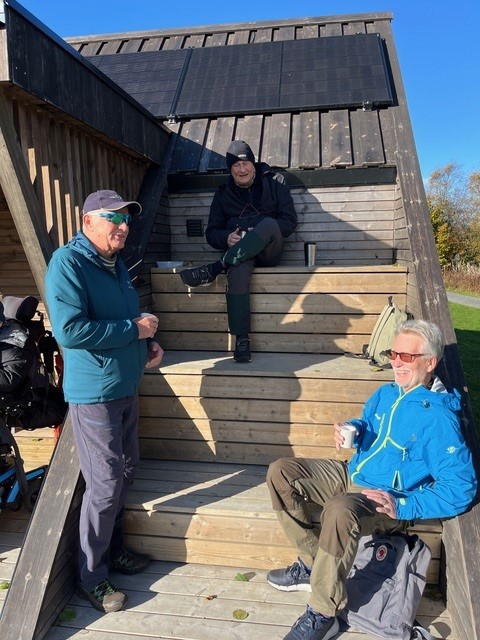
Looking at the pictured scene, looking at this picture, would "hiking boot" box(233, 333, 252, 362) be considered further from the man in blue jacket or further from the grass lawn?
the grass lawn

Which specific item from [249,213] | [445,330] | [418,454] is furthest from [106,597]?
[249,213]

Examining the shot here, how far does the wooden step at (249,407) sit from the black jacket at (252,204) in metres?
1.52

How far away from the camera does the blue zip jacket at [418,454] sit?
213 cm

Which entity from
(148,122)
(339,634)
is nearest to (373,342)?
(339,634)

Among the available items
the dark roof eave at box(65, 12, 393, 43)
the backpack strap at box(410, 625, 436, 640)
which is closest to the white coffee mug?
the backpack strap at box(410, 625, 436, 640)

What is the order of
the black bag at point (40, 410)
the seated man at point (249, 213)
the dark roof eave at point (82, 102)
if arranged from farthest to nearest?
the seated man at point (249, 213) < the black bag at point (40, 410) < the dark roof eave at point (82, 102)

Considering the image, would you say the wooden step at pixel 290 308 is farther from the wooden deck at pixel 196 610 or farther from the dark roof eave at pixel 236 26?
the dark roof eave at pixel 236 26

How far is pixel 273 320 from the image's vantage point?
378cm

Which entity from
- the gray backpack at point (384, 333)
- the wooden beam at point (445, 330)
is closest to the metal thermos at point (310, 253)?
the wooden beam at point (445, 330)

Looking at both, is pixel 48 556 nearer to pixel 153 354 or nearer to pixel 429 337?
pixel 153 354

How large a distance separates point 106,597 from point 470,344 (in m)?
9.37

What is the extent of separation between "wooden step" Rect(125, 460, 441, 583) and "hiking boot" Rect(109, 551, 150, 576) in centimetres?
9

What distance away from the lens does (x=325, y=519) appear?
2.20 meters

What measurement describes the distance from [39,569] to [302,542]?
1.30 m
